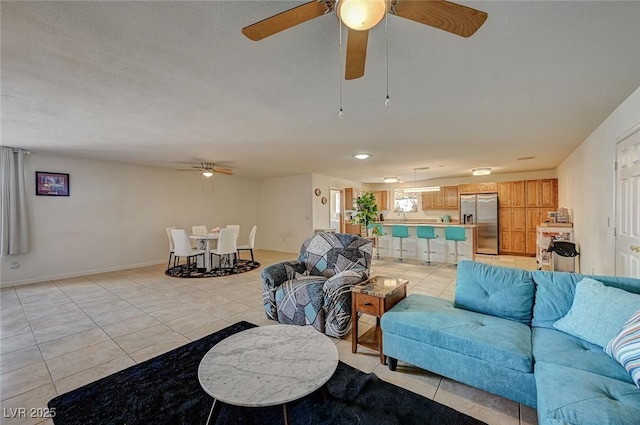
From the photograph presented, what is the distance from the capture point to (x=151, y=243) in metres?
6.58

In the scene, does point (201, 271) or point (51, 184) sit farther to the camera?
point (201, 271)

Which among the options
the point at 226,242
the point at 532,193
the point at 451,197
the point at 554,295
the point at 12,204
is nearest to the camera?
the point at 554,295

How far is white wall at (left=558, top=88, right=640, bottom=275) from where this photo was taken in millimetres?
2889

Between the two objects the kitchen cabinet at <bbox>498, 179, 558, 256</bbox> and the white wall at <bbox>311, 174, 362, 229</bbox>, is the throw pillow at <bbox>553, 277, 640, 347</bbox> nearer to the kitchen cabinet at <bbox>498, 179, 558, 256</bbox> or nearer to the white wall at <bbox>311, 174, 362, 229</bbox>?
the white wall at <bbox>311, 174, 362, 229</bbox>

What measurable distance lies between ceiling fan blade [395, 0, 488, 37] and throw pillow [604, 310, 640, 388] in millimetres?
1765

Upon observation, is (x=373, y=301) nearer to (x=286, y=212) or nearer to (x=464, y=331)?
(x=464, y=331)

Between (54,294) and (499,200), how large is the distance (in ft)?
34.1

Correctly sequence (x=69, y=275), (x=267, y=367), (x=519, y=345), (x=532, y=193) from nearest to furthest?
(x=267, y=367), (x=519, y=345), (x=69, y=275), (x=532, y=193)

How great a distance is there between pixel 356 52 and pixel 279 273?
239 centimetres

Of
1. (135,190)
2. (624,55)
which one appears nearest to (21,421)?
(624,55)

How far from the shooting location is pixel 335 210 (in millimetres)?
9305

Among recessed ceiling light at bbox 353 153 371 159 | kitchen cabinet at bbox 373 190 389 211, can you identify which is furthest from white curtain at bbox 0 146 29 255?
kitchen cabinet at bbox 373 190 389 211

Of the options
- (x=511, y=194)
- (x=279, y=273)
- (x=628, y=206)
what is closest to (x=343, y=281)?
(x=279, y=273)

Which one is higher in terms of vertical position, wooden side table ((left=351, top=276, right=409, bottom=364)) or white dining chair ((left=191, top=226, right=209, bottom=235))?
white dining chair ((left=191, top=226, right=209, bottom=235))
